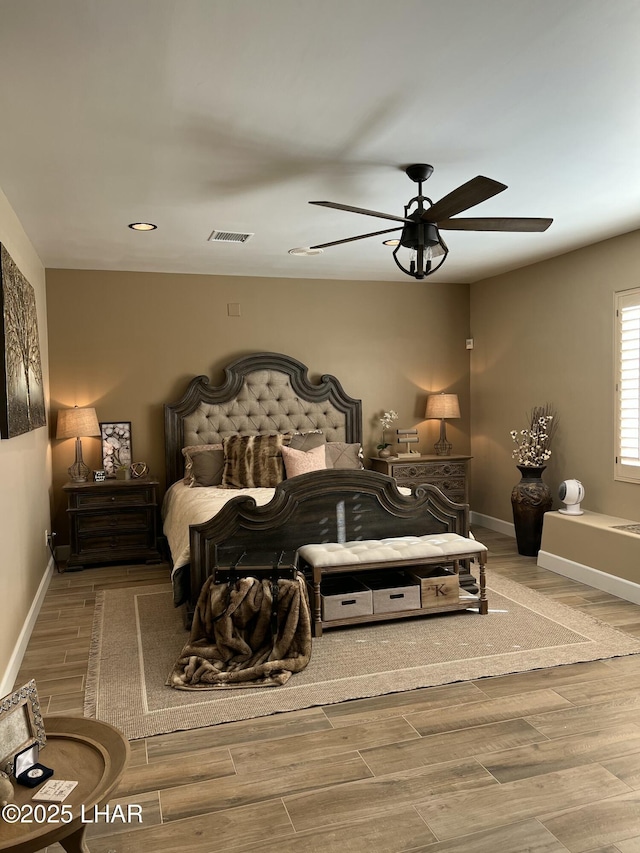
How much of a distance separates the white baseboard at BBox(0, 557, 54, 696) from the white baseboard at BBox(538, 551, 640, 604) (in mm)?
3736

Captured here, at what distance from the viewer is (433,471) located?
247 inches

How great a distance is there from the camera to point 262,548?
4059 mm

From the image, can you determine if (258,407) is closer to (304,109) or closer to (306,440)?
(306,440)

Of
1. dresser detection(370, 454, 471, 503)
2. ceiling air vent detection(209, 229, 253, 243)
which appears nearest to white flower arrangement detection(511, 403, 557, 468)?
dresser detection(370, 454, 471, 503)

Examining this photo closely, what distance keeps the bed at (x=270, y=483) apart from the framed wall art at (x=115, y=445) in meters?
0.36

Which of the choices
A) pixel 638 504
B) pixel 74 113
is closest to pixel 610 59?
pixel 74 113

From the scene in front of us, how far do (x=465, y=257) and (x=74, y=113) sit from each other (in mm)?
3686

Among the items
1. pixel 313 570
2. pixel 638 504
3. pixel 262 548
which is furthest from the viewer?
pixel 638 504

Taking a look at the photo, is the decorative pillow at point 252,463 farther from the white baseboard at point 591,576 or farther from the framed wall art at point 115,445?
the white baseboard at point 591,576

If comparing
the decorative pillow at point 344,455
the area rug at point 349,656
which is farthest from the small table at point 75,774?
the decorative pillow at point 344,455

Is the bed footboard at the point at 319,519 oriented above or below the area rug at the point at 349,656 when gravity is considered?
above

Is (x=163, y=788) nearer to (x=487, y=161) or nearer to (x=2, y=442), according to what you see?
(x=2, y=442)

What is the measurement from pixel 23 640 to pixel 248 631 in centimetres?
126

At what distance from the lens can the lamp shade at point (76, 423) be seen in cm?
543
